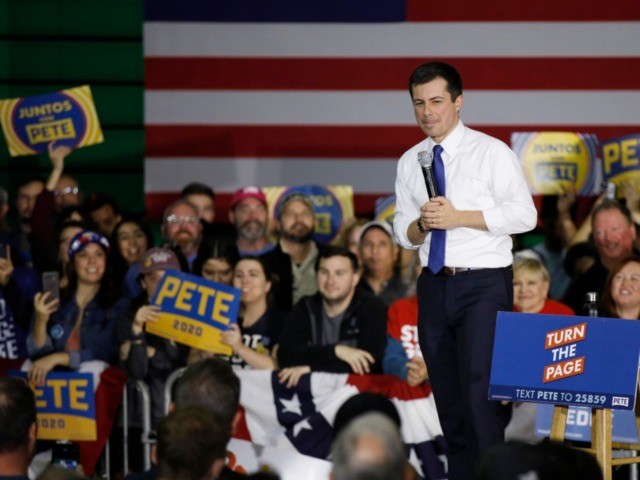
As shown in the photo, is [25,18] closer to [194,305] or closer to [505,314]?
[194,305]

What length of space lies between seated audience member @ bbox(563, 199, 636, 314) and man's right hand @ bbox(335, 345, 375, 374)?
4.22ft

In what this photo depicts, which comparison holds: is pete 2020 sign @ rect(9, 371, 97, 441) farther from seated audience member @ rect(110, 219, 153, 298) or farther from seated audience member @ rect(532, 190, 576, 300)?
seated audience member @ rect(532, 190, 576, 300)

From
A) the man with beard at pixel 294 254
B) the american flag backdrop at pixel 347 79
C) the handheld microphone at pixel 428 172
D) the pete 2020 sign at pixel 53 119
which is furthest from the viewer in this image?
the american flag backdrop at pixel 347 79

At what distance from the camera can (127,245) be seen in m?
7.30

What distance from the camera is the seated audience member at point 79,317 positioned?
6465mm

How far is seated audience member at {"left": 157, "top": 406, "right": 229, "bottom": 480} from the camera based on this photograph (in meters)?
3.12

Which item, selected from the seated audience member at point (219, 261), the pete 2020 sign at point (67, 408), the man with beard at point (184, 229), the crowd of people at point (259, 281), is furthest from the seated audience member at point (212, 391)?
the man with beard at point (184, 229)

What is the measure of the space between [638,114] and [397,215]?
4.50 meters

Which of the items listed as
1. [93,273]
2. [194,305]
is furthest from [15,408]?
[93,273]

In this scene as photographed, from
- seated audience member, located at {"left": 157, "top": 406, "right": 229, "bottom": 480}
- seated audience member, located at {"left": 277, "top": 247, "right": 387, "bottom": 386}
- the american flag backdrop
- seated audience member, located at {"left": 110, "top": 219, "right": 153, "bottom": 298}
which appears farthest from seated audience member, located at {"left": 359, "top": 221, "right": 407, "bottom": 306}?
seated audience member, located at {"left": 157, "top": 406, "right": 229, "bottom": 480}

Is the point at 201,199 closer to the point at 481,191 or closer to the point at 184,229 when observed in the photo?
the point at 184,229

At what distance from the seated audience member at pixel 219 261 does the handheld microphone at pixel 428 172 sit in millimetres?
2637

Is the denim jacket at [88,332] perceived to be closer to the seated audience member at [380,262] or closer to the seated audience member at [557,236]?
the seated audience member at [380,262]

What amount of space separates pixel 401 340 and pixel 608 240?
56.5 inches
